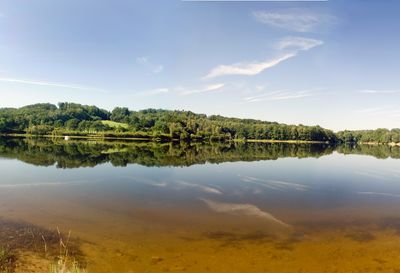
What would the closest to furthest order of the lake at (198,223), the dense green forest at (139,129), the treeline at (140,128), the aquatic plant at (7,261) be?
the aquatic plant at (7,261)
the lake at (198,223)
the dense green forest at (139,129)
the treeline at (140,128)

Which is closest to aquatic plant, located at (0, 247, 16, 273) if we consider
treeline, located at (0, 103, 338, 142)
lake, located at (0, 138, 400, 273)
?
lake, located at (0, 138, 400, 273)

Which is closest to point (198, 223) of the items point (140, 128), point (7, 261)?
point (7, 261)

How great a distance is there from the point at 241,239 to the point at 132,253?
5.10m

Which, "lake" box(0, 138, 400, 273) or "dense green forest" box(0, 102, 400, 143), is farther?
"dense green forest" box(0, 102, 400, 143)

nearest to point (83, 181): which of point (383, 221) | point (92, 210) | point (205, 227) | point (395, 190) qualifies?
point (92, 210)

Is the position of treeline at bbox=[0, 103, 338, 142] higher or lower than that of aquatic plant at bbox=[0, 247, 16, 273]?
higher

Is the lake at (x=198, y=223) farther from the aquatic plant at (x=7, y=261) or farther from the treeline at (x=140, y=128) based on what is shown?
the treeline at (x=140, y=128)

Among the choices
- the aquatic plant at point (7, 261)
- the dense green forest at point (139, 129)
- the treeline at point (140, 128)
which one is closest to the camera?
the aquatic plant at point (7, 261)

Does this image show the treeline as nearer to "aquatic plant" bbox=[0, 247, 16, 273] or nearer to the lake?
the lake

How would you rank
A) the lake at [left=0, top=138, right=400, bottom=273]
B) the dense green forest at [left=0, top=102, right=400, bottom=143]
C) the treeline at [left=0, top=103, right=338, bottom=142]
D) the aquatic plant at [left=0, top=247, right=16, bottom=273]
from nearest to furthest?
the aquatic plant at [left=0, top=247, right=16, bottom=273] < the lake at [left=0, top=138, right=400, bottom=273] < the dense green forest at [left=0, top=102, right=400, bottom=143] < the treeline at [left=0, top=103, right=338, bottom=142]

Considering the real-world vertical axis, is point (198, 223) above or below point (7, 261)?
below

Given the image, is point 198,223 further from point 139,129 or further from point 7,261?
point 139,129

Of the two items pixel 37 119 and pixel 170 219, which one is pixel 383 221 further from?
pixel 37 119

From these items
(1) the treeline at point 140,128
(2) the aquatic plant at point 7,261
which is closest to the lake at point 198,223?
(2) the aquatic plant at point 7,261
